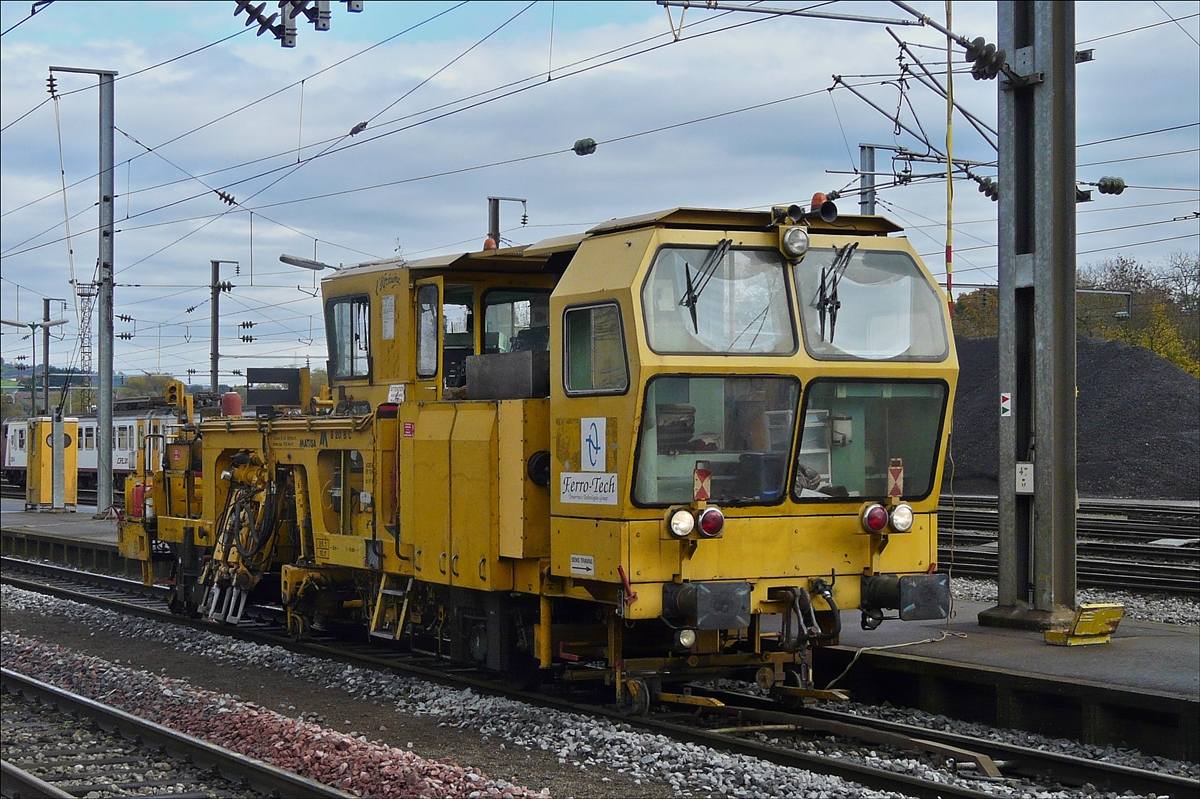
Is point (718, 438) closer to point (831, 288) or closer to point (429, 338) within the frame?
point (831, 288)

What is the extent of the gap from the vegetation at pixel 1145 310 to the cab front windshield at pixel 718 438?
4888 centimetres

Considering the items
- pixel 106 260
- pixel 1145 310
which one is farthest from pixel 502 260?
pixel 1145 310

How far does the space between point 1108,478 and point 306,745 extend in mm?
35897

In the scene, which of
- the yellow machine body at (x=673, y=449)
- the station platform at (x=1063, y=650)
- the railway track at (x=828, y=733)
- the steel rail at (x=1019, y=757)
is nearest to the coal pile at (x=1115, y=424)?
the station platform at (x=1063, y=650)

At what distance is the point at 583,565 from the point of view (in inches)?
343

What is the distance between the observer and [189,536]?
49.6ft

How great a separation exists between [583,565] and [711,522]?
3.16ft

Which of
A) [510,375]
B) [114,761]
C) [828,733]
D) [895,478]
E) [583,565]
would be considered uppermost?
[510,375]

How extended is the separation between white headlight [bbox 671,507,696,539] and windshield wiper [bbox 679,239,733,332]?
121cm

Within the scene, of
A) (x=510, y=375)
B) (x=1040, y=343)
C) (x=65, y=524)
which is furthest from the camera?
(x=65, y=524)

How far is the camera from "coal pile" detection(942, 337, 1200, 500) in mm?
39188

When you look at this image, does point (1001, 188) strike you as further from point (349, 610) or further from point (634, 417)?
point (349, 610)

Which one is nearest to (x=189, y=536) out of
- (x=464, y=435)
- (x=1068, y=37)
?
(x=464, y=435)

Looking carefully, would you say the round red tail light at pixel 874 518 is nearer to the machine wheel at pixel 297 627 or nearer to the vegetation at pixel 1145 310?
the machine wheel at pixel 297 627
